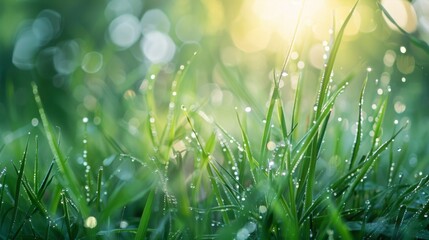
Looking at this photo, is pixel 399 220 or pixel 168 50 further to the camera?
pixel 168 50

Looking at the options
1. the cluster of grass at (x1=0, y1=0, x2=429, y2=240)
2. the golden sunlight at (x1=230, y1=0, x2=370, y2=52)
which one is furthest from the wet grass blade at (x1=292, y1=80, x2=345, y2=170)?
the golden sunlight at (x1=230, y1=0, x2=370, y2=52)

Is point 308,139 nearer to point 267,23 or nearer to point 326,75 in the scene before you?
point 326,75

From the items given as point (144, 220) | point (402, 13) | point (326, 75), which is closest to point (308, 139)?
point (326, 75)

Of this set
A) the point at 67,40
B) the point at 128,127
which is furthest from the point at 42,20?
the point at 128,127

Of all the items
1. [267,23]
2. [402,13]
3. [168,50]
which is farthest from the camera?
[267,23]

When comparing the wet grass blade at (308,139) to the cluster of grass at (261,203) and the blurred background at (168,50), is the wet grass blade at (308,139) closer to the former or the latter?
the cluster of grass at (261,203)

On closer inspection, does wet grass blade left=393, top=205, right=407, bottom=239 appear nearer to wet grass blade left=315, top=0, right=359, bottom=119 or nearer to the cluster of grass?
the cluster of grass

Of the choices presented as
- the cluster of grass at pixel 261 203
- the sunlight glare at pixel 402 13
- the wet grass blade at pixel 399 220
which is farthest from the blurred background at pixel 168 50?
the wet grass blade at pixel 399 220

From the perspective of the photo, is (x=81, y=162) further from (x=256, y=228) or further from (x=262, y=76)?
(x=262, y=76)
